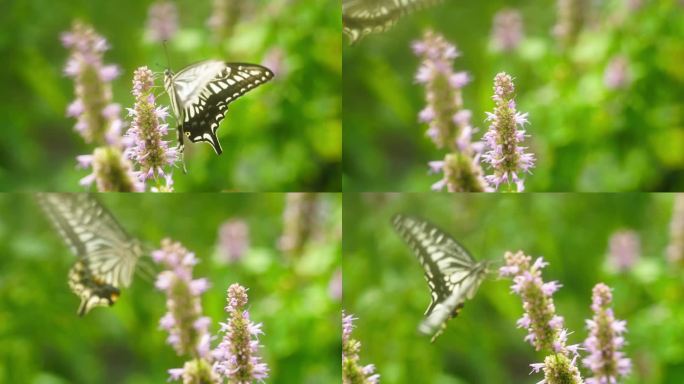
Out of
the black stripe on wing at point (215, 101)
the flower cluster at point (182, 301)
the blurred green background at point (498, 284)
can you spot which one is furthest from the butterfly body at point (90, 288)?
the blurred green background at point (498, 284)

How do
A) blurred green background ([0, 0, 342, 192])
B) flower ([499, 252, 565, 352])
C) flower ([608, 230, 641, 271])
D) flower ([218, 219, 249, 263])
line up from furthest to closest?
flower ([608, 230, 641, 271]) < flower ([218, 219, 249, 263]) < blurred green background ([0, 0, 342, 192]) < flower ([499, 252, 565, 352])

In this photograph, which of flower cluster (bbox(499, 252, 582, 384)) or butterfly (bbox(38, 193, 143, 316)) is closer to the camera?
flower cluster (bbox(499, 252, 582, 384))

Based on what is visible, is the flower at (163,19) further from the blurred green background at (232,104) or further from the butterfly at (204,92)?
the butterfly at (204,92)

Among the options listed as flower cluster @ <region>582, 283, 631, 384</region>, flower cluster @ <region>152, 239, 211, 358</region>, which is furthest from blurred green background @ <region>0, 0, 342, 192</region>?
flower cluster @ <region>582, 283, 631, 384</region>

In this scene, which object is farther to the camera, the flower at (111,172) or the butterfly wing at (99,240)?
the butterfly wing at (99,240)

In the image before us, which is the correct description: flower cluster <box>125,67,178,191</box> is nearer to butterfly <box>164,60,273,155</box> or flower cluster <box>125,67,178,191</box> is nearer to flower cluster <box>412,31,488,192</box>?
butterfly <box>164,60,273,155</box>

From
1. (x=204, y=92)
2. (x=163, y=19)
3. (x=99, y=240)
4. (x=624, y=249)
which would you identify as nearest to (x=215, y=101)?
(x=204, y=92)
